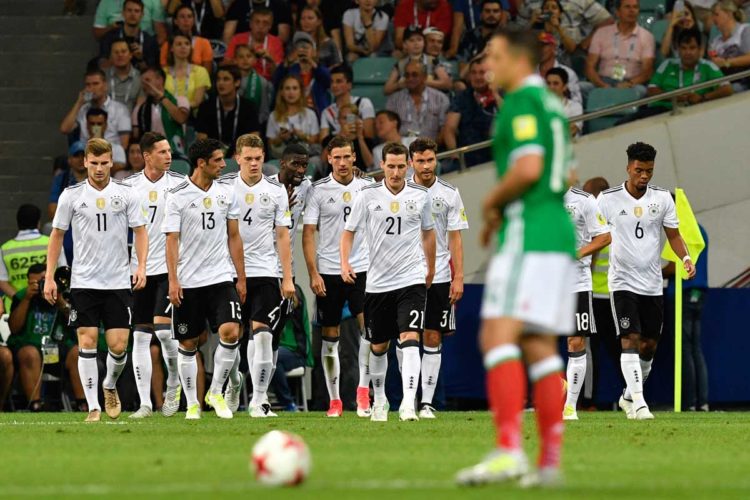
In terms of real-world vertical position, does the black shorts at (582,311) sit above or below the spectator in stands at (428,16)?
below

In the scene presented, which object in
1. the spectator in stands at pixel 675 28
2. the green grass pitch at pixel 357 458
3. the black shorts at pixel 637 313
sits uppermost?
the spectator in stands at pixel 675 28

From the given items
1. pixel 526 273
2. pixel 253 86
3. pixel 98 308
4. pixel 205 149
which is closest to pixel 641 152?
pixel 205 149

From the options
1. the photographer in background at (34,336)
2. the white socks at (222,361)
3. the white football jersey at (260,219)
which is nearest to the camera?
the white socks at (222,361)

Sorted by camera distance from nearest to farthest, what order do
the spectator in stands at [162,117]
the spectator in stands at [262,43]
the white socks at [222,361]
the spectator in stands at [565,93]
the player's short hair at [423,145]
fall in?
the white socks at [222,361], the player's short hair at [423,145], the spectator in stands at [565,93], the spectator in stands at [162,117], the spectator in stands at [262,43]

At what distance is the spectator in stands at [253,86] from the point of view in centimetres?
2173

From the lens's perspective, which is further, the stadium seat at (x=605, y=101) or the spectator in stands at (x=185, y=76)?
the spectator in stands at (x=185, y=76)

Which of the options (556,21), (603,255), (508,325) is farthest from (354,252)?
(508,325)

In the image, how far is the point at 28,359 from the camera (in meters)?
19.0

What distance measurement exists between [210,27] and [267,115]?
→ 7.62 ft

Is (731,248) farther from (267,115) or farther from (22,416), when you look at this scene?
(22,416)

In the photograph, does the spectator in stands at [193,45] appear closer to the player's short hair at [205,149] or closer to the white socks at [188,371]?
the player's short hair at [205,149]

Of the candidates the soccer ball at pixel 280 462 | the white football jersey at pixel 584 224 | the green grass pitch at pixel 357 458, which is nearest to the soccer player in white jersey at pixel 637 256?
the white football jersey at pixel 584 224

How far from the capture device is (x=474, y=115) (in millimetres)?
21000

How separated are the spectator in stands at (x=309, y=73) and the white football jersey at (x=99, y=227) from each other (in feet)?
A: 23.7
